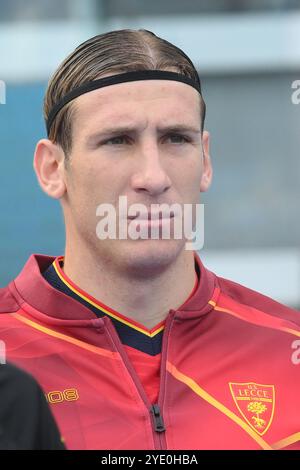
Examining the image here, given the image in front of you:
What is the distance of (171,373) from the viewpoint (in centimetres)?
284

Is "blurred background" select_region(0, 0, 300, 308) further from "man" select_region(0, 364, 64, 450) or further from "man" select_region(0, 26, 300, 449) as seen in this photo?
"man" select_region(0, 364, 64, 450)

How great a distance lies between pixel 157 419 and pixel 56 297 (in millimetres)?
516

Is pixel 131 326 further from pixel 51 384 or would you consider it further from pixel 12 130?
pixel 12 130

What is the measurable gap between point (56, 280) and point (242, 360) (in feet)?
2.17

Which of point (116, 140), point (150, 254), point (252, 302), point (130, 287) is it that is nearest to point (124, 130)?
point (116, 140)

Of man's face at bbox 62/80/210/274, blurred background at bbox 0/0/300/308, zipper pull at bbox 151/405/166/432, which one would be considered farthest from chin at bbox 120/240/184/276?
blurred background at bbox 0/0/300/308

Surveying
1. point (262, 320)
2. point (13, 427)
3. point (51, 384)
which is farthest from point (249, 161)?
point (13, 427)

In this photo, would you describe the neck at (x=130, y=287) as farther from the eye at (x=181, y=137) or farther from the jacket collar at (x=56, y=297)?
the eye at (x=181, y=137)

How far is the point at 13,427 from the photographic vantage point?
77.5 inches

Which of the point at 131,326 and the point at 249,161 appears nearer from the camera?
the point at 131,326

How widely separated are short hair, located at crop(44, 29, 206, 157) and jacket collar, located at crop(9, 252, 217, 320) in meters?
0.43

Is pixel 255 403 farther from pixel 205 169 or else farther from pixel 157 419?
pixel 205 169

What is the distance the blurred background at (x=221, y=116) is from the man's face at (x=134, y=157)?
2.86m

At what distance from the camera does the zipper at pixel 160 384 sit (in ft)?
8.79
